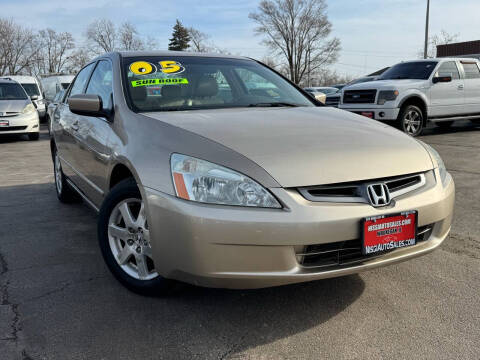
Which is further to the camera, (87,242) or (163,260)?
(87,242)

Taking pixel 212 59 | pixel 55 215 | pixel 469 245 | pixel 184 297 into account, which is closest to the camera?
pixel 184 297

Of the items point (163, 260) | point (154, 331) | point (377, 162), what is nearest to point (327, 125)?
point (377, 162)

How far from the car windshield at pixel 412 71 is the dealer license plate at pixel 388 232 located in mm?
8742

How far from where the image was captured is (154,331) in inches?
88.7

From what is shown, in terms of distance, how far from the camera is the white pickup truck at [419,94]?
948 centimetres

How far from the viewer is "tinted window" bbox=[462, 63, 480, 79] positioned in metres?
10.6

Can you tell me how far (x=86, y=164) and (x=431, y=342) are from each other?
8.65ft

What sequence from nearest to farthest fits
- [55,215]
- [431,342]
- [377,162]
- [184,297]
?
[431,342], [377,162], [184,297], [55,215]

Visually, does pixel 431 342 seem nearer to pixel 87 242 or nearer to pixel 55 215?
pixel 87 242

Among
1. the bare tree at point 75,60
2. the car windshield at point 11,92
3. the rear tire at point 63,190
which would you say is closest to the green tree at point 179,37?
the bare tree at point 75,60

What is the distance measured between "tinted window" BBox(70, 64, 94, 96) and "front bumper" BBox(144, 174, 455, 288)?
95.8 inches

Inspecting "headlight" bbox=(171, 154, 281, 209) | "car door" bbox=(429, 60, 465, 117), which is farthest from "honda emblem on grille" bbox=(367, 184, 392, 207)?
"car door" bbox=(429, 60, 465, 117)

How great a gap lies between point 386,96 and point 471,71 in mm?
2884

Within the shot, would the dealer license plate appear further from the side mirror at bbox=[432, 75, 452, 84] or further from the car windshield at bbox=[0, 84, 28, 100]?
the car windshield at bbox=[0, 84, 28, 100]
